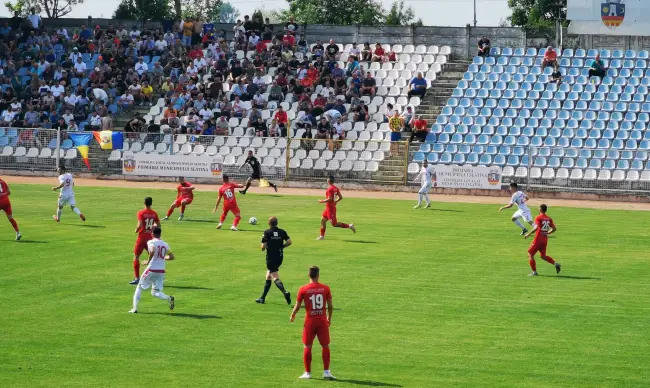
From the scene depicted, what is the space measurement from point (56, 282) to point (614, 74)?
3545cm

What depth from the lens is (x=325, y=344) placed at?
16.2 m

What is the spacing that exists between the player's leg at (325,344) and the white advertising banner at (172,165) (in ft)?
108

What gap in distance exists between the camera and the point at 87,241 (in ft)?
102

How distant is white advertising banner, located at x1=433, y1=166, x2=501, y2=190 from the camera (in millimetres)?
45906

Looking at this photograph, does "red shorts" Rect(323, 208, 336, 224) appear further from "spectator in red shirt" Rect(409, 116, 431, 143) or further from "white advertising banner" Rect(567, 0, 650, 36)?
"white advertising banner" Rect(567, 0, 650, 36)

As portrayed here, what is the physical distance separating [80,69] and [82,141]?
841cm

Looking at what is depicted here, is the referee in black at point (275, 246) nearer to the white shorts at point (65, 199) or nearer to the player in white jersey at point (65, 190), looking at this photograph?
the player in white jersey at point (65, 190)

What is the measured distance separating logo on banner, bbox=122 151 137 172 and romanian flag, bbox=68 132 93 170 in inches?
77.1


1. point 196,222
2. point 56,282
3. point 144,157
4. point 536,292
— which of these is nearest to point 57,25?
point 144,157

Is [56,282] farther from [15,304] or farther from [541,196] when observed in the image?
[541,196]

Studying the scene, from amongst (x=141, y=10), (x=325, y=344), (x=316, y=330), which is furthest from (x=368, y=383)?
(x=141, y=10)

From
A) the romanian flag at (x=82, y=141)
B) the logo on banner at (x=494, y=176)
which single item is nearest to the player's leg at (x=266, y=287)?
the logo on banner at (x=494, y=176)

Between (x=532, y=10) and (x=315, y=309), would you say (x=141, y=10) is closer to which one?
(x=532, y=10)

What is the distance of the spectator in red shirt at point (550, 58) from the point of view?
53062mm
